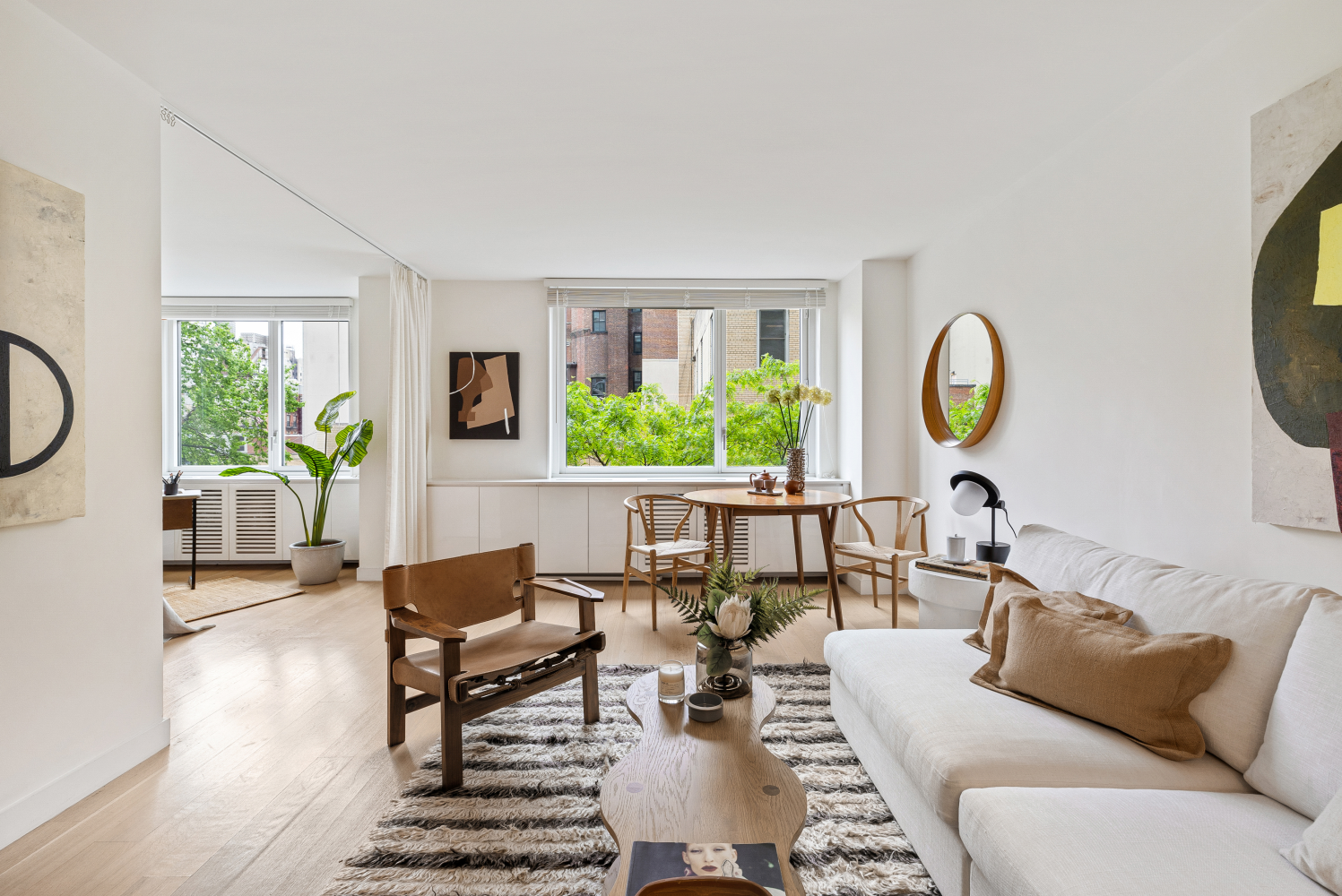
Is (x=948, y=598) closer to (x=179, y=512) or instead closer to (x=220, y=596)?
(x=220, y=596)

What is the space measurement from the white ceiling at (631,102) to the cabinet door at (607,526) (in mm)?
Answer: 2045

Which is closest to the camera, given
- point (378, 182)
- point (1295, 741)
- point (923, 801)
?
point (1295, 741)

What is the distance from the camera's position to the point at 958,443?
4.00 meters

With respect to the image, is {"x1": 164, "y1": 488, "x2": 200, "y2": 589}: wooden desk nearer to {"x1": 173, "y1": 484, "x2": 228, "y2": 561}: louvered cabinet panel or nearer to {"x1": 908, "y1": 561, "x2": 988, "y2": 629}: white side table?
{"x1": 173, "y1": 484, "x2": 228, "y2": 561}: louvered cabinet panel

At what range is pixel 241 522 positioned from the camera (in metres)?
5.95

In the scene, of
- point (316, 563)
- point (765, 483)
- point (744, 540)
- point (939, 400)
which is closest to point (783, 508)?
point (765, 483)

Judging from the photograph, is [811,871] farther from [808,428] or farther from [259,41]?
[808,428]

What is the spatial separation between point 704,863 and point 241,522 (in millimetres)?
6073

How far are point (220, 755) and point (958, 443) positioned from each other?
3924mm

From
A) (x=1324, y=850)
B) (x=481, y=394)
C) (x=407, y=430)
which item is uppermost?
(x=481, y=394)

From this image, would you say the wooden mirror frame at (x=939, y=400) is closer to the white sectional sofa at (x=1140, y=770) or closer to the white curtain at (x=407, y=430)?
the white sectional sofa at (x=1140, y=770)

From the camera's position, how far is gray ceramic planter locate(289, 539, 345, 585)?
5.30m

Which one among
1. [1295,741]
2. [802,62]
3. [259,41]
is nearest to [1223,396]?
[1295,741]

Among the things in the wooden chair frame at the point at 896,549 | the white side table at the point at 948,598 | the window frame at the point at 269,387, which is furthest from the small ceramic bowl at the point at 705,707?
the window frame at the point at 269,387
